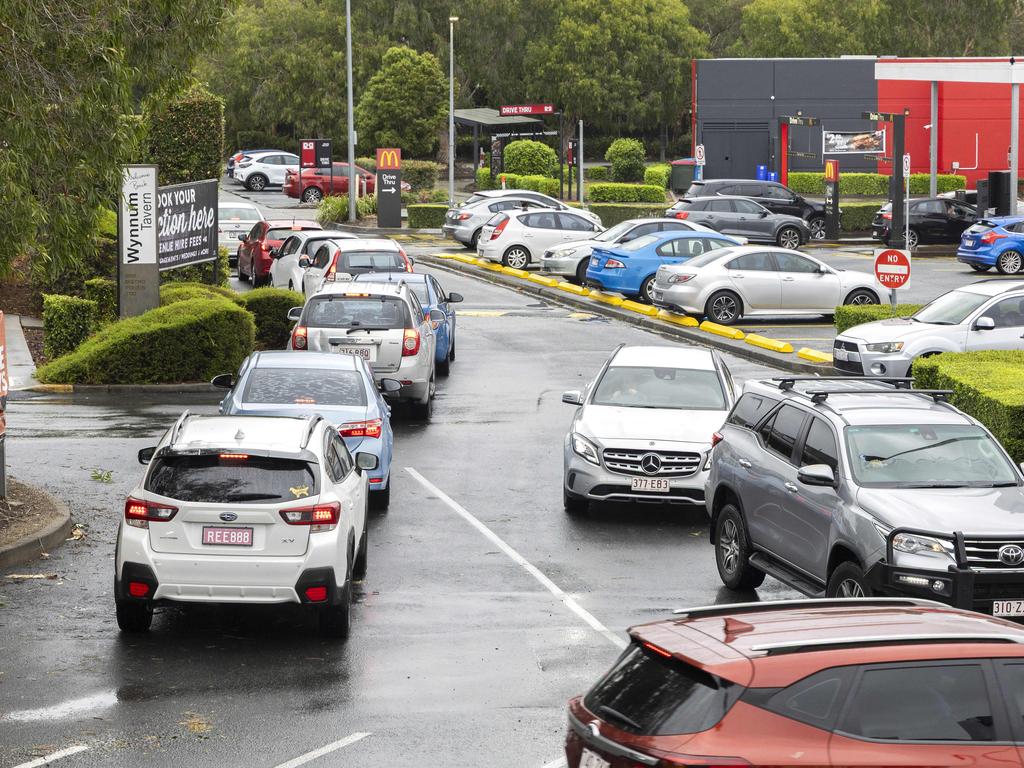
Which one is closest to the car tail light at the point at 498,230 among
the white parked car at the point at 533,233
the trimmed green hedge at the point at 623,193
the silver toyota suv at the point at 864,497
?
the white parked car at the point at 533,233

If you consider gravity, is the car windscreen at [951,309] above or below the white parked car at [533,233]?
below

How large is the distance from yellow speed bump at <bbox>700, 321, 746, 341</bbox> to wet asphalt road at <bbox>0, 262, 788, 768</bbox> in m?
10.5

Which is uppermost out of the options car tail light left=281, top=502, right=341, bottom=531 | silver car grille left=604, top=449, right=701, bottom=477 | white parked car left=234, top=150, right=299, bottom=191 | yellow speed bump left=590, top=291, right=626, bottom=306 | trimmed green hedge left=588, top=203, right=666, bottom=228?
white parked car left=234, top=150, right=299, bottom=191

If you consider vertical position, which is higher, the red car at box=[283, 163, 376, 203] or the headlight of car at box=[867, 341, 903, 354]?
the red car at box=[283, 163, 376, 203]

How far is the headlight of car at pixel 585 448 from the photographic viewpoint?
593 inches

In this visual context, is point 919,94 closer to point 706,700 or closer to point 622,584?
point 622,584

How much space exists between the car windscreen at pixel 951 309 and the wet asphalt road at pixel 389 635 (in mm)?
7512

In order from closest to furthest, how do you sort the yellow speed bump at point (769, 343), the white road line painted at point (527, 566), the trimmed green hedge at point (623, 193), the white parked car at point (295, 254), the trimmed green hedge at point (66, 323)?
the white road line painted at point (527, 566), the trimmed green hedge at point (66, 323), the yellow speed bump at point (769, 343), the white parked car at point (295, 254), the trimmed green hedge at point (623, 193)

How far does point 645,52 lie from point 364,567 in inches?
2807

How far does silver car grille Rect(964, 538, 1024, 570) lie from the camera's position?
10.1 meters

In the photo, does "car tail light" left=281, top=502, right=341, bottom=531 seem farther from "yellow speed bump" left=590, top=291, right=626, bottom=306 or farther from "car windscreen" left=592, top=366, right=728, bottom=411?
"yellow speed bump" left=590, top=291, right=626, bottom=306

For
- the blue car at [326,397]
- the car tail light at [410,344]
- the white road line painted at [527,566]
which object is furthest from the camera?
the car tail light at [410,344]

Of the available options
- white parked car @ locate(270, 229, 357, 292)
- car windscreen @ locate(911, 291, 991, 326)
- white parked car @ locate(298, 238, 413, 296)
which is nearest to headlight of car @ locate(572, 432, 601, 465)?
car windscreen @ locate(911, 291, 991, 326)

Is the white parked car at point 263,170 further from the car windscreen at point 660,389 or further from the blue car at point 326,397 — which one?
the blue car at point 326,397
